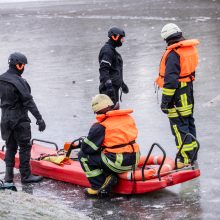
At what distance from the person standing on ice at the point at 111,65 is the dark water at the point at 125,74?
866 mm

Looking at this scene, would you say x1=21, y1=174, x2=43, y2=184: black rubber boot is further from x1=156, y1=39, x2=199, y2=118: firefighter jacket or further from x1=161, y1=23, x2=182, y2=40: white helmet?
x1=161, y1=23, x2=182, y2=40: white helmet

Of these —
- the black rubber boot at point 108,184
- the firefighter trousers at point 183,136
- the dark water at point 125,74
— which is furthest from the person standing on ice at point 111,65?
the black rubber boot at point 108,184

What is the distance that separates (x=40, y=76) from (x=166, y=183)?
893 cm

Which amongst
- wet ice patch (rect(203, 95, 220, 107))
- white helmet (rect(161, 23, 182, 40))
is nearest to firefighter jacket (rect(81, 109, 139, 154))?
white helmet (rect(161, 23, 182, 40))

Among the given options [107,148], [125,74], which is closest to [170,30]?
[107,148]

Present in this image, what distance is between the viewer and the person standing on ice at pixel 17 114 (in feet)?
29.6

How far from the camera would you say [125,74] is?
15961mm

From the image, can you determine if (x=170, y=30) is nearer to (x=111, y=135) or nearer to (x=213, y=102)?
(x=111, y=135)

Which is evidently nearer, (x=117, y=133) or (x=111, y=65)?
(x=117, y=133)

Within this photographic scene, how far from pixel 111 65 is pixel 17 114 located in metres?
2.34

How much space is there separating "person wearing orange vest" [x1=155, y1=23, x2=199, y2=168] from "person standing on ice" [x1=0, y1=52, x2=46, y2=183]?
1.67 metres

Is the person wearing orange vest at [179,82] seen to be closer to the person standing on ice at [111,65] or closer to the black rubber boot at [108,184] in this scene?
the black rubber boot at [108,184]

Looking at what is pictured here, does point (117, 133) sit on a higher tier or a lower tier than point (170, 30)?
lower

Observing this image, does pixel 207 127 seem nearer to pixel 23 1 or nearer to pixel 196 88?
pixel 196 88
